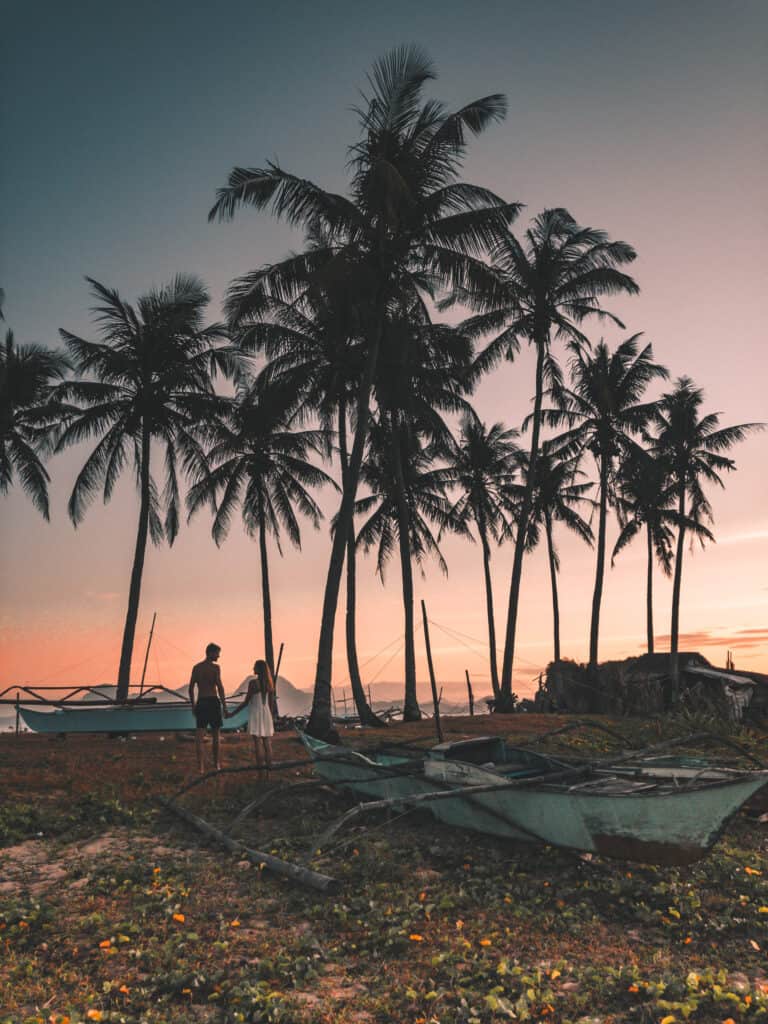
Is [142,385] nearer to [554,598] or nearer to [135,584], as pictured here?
[135,584]

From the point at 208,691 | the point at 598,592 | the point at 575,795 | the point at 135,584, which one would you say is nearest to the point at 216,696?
the point at 208,691

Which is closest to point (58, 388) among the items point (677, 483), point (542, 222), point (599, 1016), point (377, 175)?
point (377, 175)

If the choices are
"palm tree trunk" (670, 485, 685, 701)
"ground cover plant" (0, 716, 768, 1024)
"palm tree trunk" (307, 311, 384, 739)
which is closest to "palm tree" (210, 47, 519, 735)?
"palm tree trunk" (307, 311, 384, 739)

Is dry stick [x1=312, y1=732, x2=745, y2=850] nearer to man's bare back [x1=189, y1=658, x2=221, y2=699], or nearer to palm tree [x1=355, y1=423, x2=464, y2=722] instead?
man's bare back [x1=189, y1=658, x2=221, y2=699]

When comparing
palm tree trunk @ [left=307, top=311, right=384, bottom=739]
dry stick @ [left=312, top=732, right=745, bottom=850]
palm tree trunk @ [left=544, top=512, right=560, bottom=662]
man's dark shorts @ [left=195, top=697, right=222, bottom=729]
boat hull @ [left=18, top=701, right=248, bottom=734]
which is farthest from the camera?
palm tree trunk @ [left=544, top=512, right=560, bottom=662]

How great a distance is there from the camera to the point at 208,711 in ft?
46.4

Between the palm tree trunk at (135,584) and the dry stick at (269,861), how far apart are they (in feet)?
43.9

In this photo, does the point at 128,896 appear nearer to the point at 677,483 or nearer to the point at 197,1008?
the point at 197,1008

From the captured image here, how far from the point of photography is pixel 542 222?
1179 inches

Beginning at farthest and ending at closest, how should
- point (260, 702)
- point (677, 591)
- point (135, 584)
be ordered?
point (677, 591) < point (135, 584) < point (260, 702)

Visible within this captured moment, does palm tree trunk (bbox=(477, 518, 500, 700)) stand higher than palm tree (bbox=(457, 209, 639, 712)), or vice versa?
palm tree (bbox=(457, 209, 639, 712))

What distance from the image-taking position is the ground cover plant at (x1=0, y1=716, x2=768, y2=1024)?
19.9 feet

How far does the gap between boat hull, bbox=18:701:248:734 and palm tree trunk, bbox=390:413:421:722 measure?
9.24m

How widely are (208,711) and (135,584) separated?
1193cm
